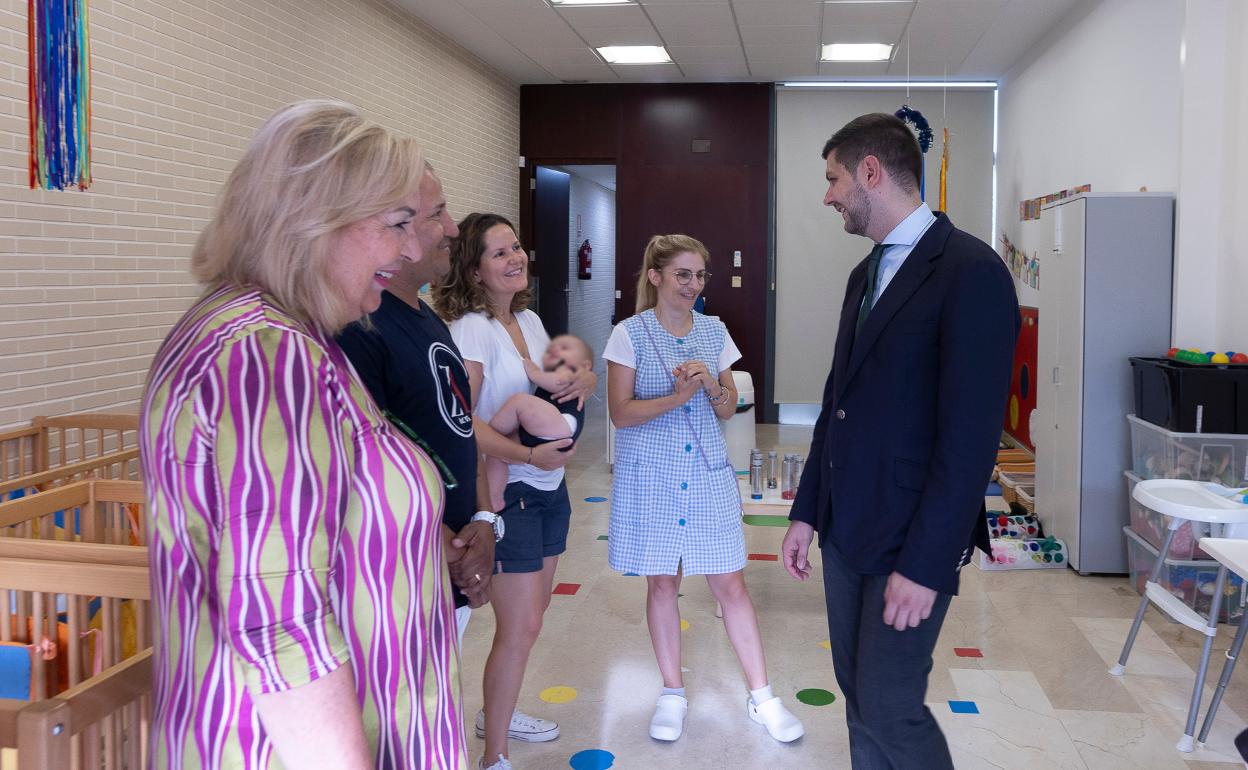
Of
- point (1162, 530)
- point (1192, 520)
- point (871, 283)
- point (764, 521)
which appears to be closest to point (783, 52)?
point (764, 521)

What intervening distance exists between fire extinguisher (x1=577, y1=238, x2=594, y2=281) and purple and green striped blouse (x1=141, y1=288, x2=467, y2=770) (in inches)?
432

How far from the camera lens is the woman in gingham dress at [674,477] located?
3018 mm

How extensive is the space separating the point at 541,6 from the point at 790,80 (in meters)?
3.29

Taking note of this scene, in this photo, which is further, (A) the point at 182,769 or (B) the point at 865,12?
(B) the point at 865,12

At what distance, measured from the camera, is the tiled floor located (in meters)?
2.98

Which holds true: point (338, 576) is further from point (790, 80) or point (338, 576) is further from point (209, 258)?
point (790, 80)

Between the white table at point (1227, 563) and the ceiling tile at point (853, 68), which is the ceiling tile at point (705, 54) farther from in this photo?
the white table at point (1227, 563)

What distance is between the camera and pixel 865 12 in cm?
697

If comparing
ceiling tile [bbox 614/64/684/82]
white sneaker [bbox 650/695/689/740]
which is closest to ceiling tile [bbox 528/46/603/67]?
ceiling tile [bbox 614/64/684/82]

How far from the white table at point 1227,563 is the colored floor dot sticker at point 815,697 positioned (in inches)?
42.3

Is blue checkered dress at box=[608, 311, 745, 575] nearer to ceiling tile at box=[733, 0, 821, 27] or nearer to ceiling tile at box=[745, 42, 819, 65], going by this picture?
ceiling tile at box=[733, 0, 821, 27]

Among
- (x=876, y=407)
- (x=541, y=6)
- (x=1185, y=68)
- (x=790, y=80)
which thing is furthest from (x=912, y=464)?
(x=790, y=80)

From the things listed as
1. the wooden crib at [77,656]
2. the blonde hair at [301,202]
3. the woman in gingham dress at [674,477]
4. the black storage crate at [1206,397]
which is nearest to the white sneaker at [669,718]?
the woman in gingham dress at [674,477]

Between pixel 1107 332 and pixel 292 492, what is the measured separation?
14.4 feet
